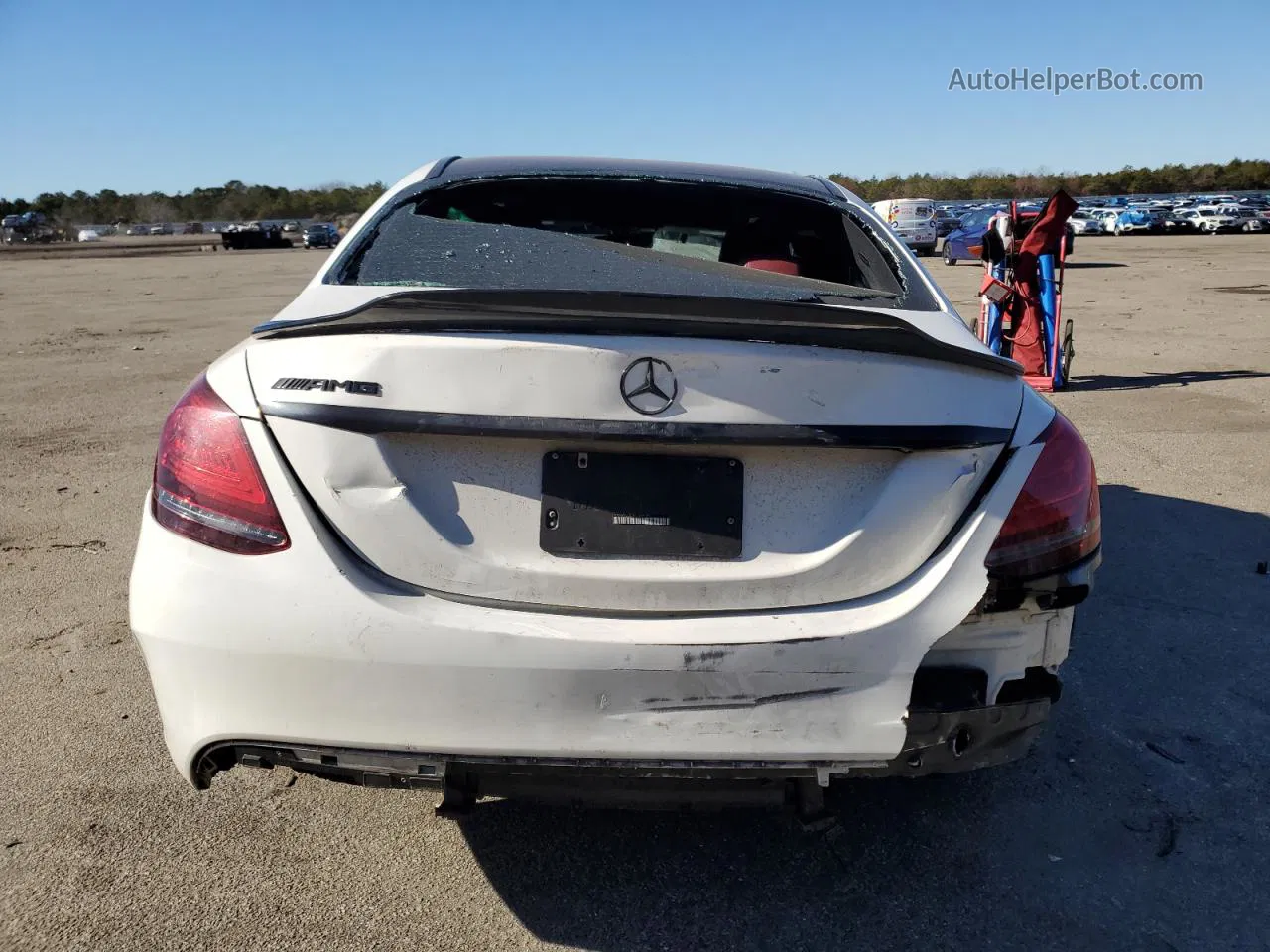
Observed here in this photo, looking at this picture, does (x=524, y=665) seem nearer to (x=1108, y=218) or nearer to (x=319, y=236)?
(x=319, y=236)

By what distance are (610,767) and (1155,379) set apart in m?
9.44

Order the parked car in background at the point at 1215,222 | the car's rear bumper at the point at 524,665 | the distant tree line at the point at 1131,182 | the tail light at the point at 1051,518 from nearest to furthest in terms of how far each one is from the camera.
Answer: the car's rear bumper at the point at 524,665
the tail light at the point at 1051,518
the parked car in background at the point at 1215,222
the distant tree line at the point at 1131,182

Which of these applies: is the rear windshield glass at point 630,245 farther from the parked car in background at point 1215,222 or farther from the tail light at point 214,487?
the parked car in background at point 1215,222

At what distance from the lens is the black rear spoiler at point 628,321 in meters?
1.99

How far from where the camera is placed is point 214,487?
206 cm

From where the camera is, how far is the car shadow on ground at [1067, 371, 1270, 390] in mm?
9633

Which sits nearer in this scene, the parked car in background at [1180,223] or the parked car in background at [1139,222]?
the parked car in background at [1180,223]

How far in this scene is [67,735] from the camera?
3.12 metres

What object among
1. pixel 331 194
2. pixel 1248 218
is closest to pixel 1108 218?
pixel 1248 218

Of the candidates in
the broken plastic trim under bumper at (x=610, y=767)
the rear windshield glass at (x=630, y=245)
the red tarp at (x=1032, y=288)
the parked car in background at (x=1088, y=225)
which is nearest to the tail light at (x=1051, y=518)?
the broken plastic trim under bumper at (x=610, y=767)

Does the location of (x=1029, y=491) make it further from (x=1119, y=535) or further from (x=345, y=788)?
(x=1119, y=535)

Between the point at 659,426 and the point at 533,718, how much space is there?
0.59 metres

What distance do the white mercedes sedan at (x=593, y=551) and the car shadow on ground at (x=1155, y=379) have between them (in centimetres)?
829

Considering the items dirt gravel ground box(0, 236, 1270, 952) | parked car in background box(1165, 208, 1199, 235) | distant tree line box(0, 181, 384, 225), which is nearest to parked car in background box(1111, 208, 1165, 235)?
parked car in background box(1165, 208, 1199, 235)
